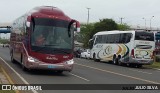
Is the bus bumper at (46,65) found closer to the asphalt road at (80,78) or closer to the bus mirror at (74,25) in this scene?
the asphalt road at (80,78)


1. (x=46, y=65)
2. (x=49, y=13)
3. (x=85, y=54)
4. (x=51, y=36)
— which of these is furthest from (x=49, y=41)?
(x=85, y=54)

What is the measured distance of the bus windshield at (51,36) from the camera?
21.9 metres

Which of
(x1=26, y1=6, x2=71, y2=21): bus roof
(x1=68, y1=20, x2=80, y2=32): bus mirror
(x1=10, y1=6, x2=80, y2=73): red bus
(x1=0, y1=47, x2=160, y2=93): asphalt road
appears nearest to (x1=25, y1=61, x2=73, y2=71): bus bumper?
(x1=10, y1=6, x2=80, y2=73): red bus

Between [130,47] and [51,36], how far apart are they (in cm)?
1658

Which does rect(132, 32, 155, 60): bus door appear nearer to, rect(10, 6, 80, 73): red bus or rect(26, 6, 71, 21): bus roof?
rect(26, 6, 71, 21): bus roof

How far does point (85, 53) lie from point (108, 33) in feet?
55.0

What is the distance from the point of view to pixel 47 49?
21844mm

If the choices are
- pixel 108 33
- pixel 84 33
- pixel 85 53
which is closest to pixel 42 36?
pixel 108 33

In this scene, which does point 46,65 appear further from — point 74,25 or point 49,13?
point 49,13

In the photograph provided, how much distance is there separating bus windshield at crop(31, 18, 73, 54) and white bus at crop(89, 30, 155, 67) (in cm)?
1564

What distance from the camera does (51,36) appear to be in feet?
72.1

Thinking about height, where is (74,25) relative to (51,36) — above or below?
above

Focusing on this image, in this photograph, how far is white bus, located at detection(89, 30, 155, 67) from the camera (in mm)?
37031

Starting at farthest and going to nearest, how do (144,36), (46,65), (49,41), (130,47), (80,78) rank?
(130,47) < (144,36) < (49,41) < (46,65) < (80,78)
